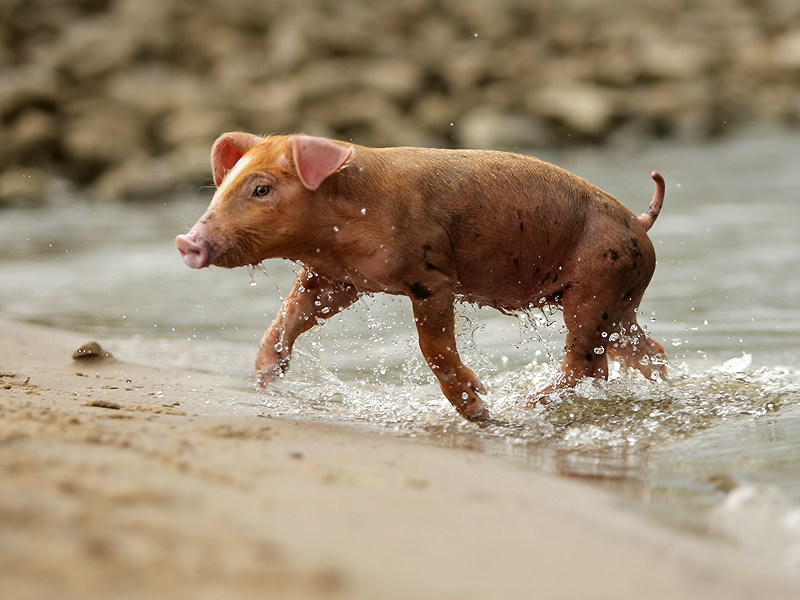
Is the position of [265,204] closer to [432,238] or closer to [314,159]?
[314,159]

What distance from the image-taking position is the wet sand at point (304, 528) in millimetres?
1741

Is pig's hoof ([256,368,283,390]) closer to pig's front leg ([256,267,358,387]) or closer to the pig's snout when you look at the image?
pig's front leg ([256,267,358,387])

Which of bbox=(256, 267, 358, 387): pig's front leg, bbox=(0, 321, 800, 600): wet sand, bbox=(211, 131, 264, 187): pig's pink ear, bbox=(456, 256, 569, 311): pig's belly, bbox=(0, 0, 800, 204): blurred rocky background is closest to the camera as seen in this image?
bbox=(0, 321, 800, 600): wet sand

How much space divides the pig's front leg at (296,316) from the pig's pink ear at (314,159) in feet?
2.49

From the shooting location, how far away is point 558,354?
575 cm

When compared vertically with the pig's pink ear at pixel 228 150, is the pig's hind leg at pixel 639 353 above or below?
below

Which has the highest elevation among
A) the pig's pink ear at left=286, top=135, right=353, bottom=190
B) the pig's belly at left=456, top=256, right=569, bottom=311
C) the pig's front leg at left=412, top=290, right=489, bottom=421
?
the pig's pink ear at left=286, top=135, right=353, bottom=190

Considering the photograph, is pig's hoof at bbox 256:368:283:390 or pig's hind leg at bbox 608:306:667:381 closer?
pig's hoof at bbox 256:368:283:390

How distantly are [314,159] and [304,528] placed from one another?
197 cm

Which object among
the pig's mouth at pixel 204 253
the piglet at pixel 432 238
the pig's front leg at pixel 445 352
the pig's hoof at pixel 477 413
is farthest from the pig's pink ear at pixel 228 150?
the pig's hoof at pixel 477 413

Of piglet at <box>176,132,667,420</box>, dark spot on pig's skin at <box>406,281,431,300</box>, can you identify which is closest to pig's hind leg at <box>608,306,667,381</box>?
piglet at <box>176,132,667,420</box>

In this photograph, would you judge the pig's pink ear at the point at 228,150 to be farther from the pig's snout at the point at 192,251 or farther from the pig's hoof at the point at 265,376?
the pig's hoof at the point at 265,376

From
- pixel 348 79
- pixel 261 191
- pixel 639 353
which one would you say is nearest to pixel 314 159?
pixel 261 191

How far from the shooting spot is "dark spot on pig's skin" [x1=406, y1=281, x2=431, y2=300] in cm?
385
